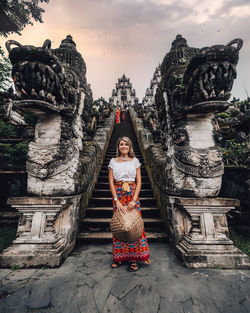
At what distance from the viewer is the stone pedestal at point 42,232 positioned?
2.14 metres

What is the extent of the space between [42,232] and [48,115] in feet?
6.86

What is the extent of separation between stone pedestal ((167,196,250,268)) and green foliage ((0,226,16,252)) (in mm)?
3124

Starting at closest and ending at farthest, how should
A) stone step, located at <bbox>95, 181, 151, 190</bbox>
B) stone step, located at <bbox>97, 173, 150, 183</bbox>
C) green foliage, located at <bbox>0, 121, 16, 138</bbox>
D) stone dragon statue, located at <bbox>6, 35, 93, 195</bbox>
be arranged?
stone dragon statue, located at <bbox>6, 35, 93, 195</bbox> < stone step, located at <bbox>95, 181, 151, 190</bbox> < stone step, located at <bbox>97, 173, 150, 183</bbox> < green foliage, located at <bbox>0, 121, 16, 138</bbox>

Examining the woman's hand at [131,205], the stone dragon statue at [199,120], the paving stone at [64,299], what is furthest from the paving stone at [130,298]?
the stone dragon statue at [199,120]

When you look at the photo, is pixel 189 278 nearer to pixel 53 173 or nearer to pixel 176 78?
pixel 53 173

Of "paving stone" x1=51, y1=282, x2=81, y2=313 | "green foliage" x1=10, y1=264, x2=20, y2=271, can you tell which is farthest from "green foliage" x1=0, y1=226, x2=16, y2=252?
"paving stone" x1=51, y1=282, x2=81, y2=313

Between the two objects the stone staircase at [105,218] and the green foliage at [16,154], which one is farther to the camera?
the green foliage at [16,154]

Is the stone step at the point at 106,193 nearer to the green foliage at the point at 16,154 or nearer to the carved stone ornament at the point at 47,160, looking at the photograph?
the carved stone ornament at the point at 47,160

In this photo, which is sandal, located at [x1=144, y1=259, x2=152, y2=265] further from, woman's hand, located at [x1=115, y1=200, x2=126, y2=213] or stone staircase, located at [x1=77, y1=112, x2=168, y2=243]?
woman's hand, located at [x1=115, y1=200, x2=126, y2=213]

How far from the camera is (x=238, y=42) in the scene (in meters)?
2.27

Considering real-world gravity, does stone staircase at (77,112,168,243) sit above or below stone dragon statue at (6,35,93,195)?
below

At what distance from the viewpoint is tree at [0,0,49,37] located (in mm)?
13383

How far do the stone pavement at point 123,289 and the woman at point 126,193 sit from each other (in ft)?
0.52

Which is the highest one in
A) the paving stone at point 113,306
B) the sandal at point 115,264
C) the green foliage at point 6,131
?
the green foliage at point 6,131
